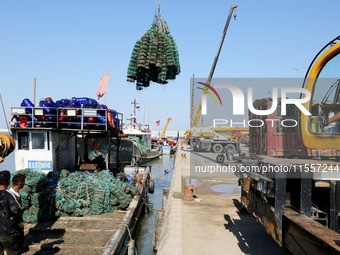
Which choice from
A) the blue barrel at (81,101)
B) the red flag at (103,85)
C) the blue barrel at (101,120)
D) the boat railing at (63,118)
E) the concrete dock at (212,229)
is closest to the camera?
the concrete dock at (212,229)

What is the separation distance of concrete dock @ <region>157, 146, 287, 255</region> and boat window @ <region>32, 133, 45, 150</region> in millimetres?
6257

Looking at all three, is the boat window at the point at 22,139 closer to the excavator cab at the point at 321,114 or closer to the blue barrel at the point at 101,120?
the blue barrel at the point at 101,120

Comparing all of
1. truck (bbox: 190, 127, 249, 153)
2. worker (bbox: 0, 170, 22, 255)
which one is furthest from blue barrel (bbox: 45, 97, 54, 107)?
truck (bbox: 190, 127, 249, 153)

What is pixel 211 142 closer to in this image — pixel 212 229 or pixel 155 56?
pixel 155 56

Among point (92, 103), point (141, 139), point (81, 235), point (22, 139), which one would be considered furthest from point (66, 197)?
point (141, 139)

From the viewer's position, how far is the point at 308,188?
5.16 m

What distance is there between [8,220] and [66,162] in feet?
34.9

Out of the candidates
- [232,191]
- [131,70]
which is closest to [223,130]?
[232,191]

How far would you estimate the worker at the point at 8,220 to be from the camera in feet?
15.7

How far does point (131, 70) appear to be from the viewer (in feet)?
34.7

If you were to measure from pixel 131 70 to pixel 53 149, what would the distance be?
5654 mm

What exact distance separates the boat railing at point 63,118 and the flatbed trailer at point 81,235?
485cm

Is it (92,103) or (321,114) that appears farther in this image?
(92,103)

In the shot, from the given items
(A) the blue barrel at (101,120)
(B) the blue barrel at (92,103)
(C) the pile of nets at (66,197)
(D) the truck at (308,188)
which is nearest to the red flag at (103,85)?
(B) the blue barrel at (92,103)
